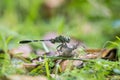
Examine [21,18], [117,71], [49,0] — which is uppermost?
[49,0]

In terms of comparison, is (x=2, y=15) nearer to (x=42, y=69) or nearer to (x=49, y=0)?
(x=49, y=0)

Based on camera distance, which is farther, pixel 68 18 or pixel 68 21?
pixel 68 18

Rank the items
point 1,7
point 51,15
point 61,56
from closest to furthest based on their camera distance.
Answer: point 61,56, point 1,7, point 51,15

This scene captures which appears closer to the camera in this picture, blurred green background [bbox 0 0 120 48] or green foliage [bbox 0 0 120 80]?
green foliage [bbox 0 0 120 80]

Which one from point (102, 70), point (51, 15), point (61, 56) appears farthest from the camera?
point (51, 15)

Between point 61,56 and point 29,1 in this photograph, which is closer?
point 61,56

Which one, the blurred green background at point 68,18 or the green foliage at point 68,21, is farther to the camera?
the blurred green background at point 68,18

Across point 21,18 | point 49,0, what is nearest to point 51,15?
point 49,0

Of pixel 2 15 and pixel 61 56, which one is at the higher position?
pixel 2 15
